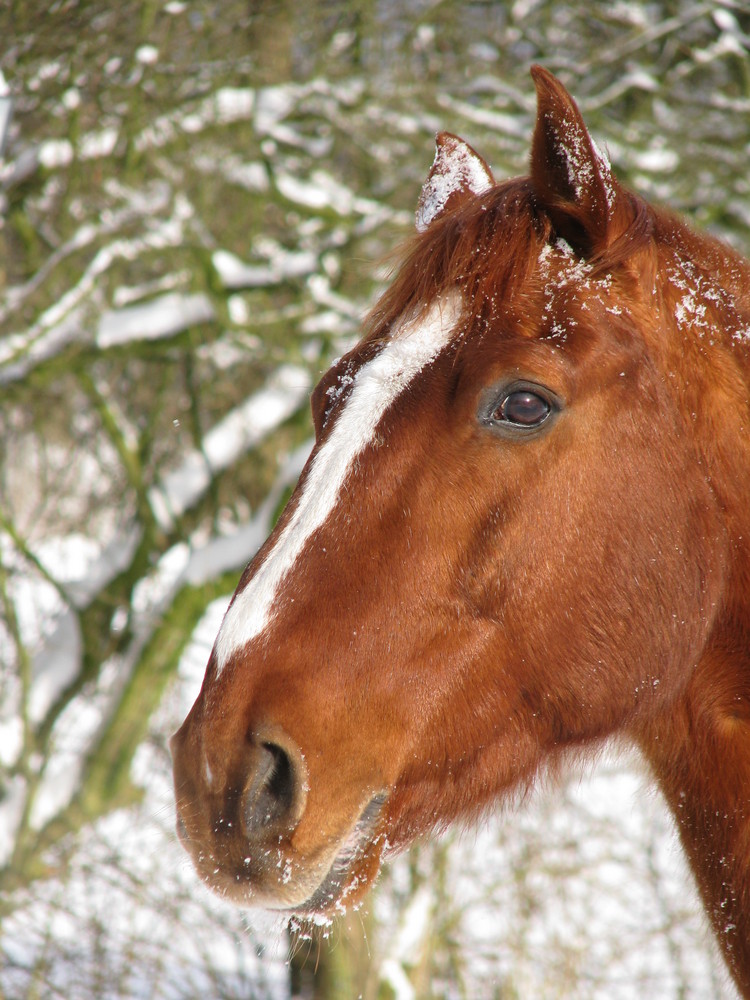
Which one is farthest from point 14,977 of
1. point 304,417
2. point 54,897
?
point 304,417

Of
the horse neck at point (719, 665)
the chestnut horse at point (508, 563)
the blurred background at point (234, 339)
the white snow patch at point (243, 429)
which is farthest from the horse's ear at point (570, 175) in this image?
the white snow patch at point (243, 429)

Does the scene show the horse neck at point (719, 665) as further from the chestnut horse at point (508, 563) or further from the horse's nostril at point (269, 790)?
the horse's nostril at point (269, 790)

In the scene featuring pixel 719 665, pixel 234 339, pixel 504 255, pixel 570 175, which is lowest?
pixel 234 339

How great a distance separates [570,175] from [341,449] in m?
0.65

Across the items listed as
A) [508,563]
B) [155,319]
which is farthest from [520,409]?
[155,319]

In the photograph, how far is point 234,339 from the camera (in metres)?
5.39

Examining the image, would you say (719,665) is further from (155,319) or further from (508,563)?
(155,319)

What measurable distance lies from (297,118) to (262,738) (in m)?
4.90

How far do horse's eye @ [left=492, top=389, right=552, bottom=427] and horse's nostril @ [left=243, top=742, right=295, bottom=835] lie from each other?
690mm

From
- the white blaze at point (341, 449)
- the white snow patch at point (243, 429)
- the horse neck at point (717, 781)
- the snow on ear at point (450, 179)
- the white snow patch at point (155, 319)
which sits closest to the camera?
the white blaze at point (341, 449)

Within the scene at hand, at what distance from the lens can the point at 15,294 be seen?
489cm

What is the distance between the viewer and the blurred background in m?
4.40

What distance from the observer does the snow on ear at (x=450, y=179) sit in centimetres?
211

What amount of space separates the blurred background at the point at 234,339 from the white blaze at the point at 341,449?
265 centimetres
